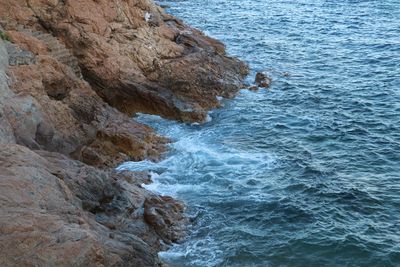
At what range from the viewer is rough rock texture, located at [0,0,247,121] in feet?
83.2

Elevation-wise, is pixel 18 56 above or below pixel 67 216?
above

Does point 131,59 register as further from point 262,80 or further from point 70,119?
point 262,80

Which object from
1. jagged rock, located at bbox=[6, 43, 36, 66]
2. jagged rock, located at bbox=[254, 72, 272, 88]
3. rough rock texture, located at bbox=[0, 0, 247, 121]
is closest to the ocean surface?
jagged rock, located at bbox=[254, 72, 272, 88]

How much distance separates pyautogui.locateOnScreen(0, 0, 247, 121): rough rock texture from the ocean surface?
1.18m

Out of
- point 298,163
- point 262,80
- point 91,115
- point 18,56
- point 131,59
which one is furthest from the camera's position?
point 262,80

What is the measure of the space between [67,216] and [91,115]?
11.3 meters

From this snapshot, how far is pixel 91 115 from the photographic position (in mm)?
21922

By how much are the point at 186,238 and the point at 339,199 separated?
5.81 meters

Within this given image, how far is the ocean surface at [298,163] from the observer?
15.2 metres

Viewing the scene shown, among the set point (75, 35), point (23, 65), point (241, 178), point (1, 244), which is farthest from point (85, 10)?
point (1, 244)

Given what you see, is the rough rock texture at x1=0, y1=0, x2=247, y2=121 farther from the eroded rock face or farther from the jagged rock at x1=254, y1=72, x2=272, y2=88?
the eroded rock face

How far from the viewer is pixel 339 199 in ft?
57.9

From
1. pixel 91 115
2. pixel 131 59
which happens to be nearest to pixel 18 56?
pixel 91 115

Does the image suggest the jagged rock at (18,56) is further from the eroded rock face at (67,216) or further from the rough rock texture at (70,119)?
the eroded rock face at (67,216)
